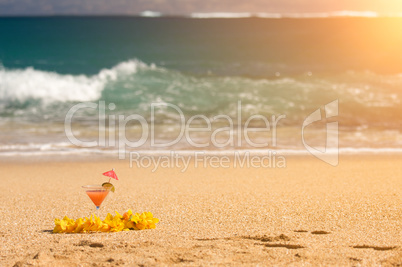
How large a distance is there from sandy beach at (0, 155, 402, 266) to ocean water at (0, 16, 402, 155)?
1.88 meters

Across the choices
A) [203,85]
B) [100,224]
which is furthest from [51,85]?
[100,224]

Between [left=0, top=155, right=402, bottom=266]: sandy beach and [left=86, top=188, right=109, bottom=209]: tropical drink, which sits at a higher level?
[left=86, top=188, right=109, bottom=209]: tropical drink

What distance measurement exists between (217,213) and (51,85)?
39.4ft

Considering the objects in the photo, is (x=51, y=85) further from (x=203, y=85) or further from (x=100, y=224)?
(x=100, y=224)

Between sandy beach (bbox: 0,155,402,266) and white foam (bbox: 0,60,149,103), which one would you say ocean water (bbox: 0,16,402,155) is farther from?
sandy beach (bbox: 0,155,402,266)

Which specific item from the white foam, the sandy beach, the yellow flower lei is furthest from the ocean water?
the yellow flower lei

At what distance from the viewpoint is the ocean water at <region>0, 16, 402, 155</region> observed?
10570mm

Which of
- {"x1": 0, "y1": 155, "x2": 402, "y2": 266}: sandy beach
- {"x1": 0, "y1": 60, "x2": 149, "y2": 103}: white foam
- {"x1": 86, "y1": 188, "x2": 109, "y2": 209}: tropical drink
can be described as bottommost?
{"x1": 0, "y1": 155, "x2": 402, "y2": 266}: sandy beach

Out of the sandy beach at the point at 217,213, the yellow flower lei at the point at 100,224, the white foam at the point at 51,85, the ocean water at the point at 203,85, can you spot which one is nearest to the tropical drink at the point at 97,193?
the yellow flower lei at the point at 100,224

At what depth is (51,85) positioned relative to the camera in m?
15.8

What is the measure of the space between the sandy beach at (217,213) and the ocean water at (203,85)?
6.18ft

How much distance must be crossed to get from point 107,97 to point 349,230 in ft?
38.5

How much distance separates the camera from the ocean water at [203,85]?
34.7 ft

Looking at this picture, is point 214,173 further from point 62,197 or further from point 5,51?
point 5,51
